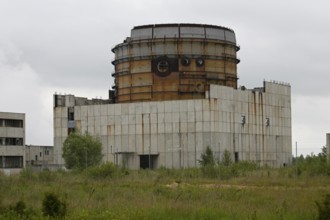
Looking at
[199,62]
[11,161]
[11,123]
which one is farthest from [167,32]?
[11,161]

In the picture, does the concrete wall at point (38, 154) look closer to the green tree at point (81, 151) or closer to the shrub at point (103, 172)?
the green tree at point (81, 151)

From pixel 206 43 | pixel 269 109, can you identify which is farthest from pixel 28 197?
pixel 269 109

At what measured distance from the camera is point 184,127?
7275 centimetres

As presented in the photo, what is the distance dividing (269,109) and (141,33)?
19.2 meters

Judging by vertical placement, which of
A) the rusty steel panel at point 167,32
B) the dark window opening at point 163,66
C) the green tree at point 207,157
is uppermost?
the rusty steel panel at point 167,32

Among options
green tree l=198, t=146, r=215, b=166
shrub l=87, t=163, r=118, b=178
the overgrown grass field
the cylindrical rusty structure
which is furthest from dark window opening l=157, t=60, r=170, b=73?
the overgrown grass field

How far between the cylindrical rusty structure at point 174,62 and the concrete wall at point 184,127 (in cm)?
221

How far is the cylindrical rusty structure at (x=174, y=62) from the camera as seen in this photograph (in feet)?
245

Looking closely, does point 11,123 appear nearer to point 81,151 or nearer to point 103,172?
point 81,151

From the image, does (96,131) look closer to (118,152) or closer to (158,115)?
(118,152)

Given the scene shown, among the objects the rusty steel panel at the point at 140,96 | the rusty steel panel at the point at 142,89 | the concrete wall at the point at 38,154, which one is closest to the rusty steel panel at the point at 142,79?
the rusty steel panel at the point at 142,89

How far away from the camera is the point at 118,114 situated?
76.3 metres

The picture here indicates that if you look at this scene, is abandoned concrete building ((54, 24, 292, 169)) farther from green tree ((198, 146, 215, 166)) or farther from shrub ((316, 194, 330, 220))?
shrub ((316, 194, 330, 220))

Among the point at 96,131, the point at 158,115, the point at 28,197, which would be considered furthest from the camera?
the point at 96,131
